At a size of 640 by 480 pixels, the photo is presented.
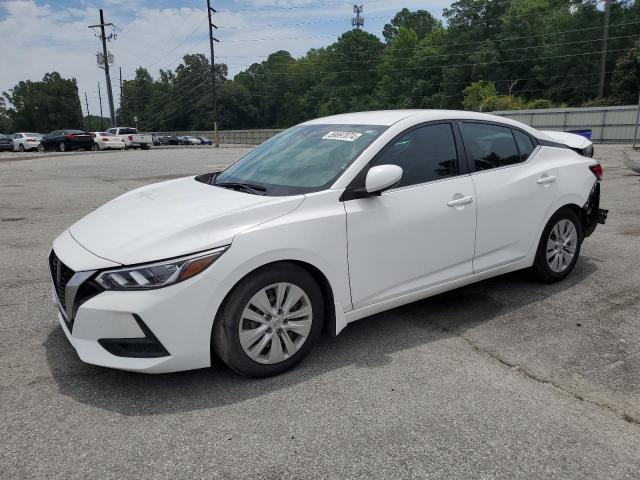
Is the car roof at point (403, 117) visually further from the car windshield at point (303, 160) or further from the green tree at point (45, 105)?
the green tree at point (45, 105)

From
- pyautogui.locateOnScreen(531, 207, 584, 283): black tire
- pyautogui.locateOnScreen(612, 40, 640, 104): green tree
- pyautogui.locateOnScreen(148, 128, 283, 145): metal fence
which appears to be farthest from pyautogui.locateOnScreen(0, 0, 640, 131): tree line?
pyautogui.locateOnScreen(531, 207, 584, 283): black tire

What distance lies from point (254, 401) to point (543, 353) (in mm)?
2012

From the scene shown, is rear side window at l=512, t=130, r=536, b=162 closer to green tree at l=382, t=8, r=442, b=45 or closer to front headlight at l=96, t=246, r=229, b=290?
front headlight at l=96, t=246, r=229, b=290

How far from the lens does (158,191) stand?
14.1 ft

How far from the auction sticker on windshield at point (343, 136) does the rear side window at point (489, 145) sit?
949 mm

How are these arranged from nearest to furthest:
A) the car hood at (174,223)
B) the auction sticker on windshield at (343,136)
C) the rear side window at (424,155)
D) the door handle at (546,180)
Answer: the car hood at (174,223) < the rear side window at (424,155) < the auction sticker on windshield at (343,136) < the door handle at (546,180)

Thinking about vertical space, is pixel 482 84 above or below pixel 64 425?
above

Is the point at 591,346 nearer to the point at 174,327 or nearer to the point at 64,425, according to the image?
the point at 174,327

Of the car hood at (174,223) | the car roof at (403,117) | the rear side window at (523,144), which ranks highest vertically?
A: the car roof at (403,117)

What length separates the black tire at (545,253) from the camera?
192 inches

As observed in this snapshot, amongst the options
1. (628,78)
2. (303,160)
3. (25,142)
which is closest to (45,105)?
(25,142)

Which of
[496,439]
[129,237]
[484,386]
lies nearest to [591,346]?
[484,386]

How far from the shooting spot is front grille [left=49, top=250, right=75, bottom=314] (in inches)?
129

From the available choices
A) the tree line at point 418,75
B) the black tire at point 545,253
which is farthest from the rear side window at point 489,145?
the tree line at point 418,75
